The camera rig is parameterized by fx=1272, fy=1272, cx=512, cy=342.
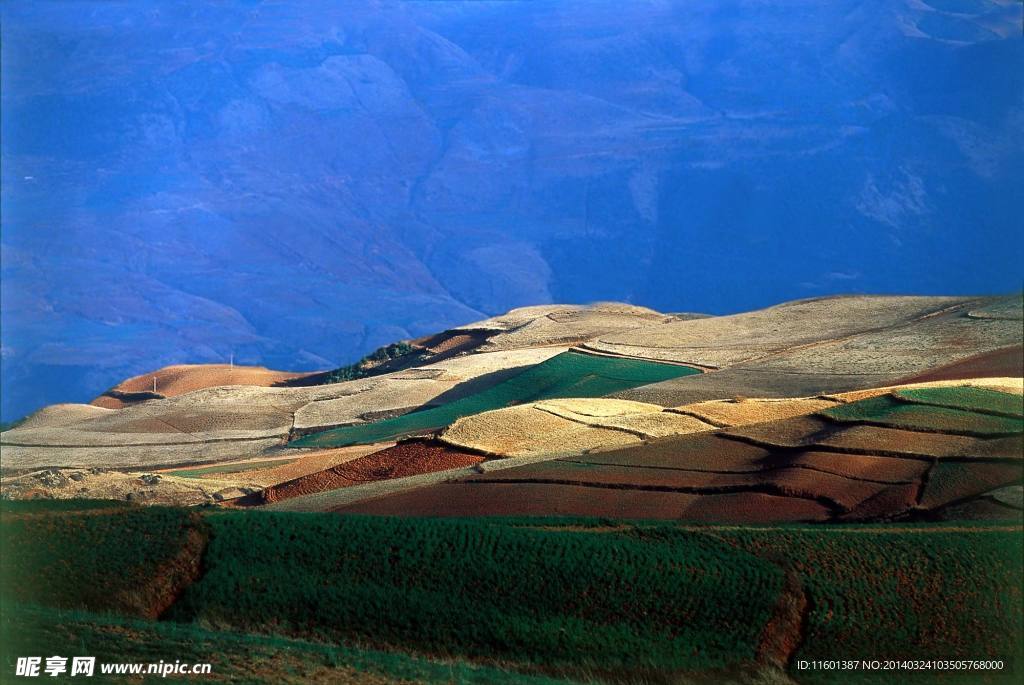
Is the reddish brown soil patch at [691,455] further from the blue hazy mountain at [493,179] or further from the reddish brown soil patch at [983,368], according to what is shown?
the blue hazy mountain at [493,179]

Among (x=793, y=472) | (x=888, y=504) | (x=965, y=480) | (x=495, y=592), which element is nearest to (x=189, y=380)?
(x=793, y=472)

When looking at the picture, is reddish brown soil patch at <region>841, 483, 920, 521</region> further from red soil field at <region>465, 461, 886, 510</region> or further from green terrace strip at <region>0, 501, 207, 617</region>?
green terrace strip at <region>0, 501, 207, 617</region>

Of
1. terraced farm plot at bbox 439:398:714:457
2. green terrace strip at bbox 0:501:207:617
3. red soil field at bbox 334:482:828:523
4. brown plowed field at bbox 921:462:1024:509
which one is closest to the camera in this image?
green terrace strip at bbox 0:501:207:617

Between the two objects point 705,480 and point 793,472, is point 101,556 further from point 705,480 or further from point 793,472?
point 793,472

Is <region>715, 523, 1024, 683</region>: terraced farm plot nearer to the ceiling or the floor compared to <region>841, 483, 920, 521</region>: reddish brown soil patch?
nearer to the floor

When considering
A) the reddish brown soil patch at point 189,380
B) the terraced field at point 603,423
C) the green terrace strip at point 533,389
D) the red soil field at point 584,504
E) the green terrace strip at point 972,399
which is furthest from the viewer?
the reddish brown soil patch at point 189,380

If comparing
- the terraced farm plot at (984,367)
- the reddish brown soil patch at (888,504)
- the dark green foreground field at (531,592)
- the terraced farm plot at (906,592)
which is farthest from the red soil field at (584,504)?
the terraced farm plot at (984,367)

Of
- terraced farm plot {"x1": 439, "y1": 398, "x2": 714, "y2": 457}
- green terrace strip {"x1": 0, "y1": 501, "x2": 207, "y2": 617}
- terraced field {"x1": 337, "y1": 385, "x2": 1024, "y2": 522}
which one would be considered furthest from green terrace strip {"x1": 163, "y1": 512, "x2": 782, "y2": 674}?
terraced farm plot {"x1": 439, "y1": 398, "x2": 714, "y2": 457}
